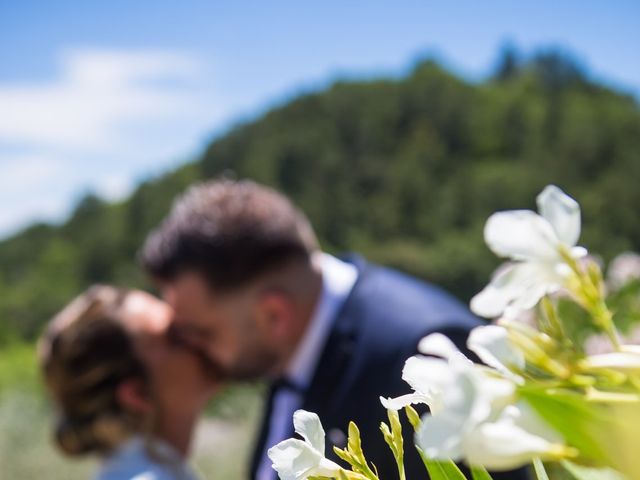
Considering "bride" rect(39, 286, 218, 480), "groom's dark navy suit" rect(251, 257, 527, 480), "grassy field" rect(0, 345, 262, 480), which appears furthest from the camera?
"grassy field" rect(0, 345, 262, 480)

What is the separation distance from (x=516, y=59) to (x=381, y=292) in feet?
179

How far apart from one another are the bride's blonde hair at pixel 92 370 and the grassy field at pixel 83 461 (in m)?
3.84

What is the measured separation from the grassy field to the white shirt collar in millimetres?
3634

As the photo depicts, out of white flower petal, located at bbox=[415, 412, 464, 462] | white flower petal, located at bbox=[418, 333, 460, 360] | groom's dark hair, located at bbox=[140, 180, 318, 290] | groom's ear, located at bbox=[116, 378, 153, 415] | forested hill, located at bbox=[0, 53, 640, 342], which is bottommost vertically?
forested hill, located at bbox=[0, 53, 640, 342]

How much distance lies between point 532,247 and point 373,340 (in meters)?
1.98

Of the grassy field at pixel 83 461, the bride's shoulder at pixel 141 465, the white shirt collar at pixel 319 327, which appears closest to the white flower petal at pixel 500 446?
the bride's shoulder at pixel 141 465

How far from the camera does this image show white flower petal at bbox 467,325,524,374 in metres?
0.34

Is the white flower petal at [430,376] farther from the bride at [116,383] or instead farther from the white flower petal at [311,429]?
the bride at [116,383]

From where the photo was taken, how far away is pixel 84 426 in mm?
2295

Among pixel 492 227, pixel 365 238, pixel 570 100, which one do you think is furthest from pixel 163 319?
pixel 570 100

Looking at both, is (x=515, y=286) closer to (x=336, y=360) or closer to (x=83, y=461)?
(x=336, y=360)

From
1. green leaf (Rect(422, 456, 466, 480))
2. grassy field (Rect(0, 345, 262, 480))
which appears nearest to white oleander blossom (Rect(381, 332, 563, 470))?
green leaf (Rect(422, 456, 466, 480))

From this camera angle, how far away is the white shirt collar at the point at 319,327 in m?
2.55

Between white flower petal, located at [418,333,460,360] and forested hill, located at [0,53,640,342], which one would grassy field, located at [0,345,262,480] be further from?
forested hill, located at [0,53,640,342]
